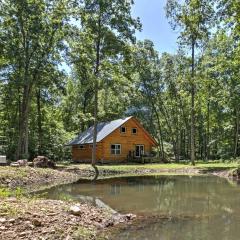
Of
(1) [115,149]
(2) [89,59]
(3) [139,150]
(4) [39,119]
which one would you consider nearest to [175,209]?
(2) [89,59]

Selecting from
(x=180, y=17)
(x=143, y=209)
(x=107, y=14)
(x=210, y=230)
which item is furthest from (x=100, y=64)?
(x=210, y=230)

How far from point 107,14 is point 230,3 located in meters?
13.9

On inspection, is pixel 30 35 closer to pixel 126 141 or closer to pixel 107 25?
pixel 107 25

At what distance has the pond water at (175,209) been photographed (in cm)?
963

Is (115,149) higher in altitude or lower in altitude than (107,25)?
lower

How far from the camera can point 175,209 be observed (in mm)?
13492

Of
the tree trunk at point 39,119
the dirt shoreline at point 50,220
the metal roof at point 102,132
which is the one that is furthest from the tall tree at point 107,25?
the dirt shoreline at point 50,220

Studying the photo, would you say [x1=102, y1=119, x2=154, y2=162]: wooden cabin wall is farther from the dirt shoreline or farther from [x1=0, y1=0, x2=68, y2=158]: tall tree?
the dirt shoreline

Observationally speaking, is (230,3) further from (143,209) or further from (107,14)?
(107,14)

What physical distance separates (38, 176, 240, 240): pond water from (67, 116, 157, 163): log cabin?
2120cm

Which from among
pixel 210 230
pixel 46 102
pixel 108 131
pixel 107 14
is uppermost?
pixel 107 14

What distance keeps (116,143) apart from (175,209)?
98.7 feet

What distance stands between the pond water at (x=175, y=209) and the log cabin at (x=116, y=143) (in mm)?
21200

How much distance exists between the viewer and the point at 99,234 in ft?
29.9
